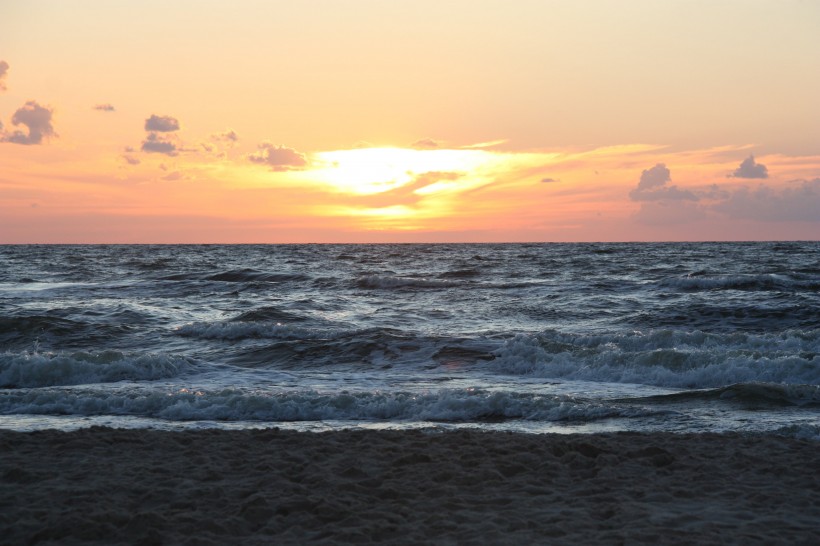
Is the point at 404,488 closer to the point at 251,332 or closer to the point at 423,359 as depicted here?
the point at 423,359

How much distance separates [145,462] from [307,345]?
427 inches

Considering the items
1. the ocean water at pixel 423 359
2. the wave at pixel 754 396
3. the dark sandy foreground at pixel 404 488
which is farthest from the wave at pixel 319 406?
the dark sandy foreground at pixel 404 488

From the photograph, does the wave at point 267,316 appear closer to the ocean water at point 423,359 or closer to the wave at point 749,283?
the ocean water at point 423,359

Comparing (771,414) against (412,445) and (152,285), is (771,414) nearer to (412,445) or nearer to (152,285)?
(412,445)

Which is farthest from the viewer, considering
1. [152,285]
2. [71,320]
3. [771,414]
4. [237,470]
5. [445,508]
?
[152,285]

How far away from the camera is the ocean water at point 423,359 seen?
11.7 meters

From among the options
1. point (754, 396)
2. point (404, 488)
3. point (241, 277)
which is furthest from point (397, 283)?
point (404, 488)

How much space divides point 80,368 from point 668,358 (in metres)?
12.5

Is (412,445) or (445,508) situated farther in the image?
(412,445)

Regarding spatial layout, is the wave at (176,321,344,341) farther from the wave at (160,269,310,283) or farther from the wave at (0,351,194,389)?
the wave at (160,269,310,283)

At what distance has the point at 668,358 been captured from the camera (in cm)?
1540

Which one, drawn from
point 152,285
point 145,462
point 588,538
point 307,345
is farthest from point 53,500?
point 152,285

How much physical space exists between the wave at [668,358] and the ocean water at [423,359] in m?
0.04

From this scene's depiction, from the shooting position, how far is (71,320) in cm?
2341
